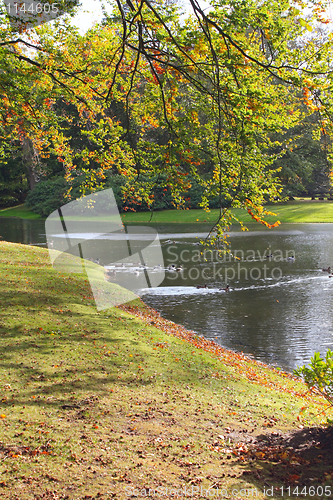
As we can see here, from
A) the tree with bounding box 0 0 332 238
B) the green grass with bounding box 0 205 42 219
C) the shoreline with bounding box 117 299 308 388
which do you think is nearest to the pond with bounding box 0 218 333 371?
the shoreline with bounding box 117 299 308 388

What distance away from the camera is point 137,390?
245 inches

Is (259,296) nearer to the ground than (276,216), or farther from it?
nearer to the ground

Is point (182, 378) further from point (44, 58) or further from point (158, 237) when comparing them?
point (158, 237)

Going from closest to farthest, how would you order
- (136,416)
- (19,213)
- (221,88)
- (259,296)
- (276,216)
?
(136,416)
(221,88)
(259,296)
(276,216)
(19,213)

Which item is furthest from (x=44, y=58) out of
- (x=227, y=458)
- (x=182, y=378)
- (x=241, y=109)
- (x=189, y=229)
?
(x=189, y=229)

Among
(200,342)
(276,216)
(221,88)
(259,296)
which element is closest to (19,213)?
(276,216)

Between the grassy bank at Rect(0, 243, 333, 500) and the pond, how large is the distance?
1.74 meters

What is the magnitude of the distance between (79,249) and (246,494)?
24871 mm

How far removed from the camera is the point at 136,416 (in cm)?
535

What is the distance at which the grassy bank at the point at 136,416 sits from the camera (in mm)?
3895

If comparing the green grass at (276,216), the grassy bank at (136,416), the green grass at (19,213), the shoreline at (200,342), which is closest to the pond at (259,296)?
the shoreline at (200,342)

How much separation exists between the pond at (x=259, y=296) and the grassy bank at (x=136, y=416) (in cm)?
174

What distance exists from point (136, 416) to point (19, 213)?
167 feet

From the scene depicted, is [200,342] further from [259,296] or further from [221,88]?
[221,88]
